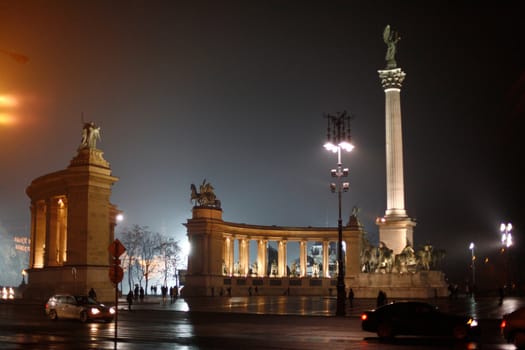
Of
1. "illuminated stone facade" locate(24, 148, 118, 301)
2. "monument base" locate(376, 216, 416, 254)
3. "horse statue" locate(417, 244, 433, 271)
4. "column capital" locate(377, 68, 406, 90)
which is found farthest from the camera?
"column capital" locate(377, 68, 406, 90)

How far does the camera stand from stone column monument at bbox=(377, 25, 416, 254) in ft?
220

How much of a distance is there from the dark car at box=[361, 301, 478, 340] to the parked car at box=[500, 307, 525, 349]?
3.38 metres

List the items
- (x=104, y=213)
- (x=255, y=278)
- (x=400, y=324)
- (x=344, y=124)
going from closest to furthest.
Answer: (x=400, y=324) < (x=344, y=124) < (x=104, y=213) < (x=255, y=278)

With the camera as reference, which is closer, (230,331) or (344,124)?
(230,331)

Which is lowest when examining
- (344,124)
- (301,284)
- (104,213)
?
(301,284)

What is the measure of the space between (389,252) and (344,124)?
2251 cm

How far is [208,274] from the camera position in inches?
3310

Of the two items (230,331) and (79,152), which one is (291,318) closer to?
(230,331)

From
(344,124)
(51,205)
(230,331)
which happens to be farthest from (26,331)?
(51,205)

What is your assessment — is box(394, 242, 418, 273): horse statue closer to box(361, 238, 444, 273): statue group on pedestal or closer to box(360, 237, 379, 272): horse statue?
box(361, 238, 444, 273): statue group on pedestal

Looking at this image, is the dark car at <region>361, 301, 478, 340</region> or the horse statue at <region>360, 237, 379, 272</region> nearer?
the dark car at <region>361, 301, 478, 340</region>

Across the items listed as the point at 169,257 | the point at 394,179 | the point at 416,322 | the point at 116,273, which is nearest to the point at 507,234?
the point at 394,179

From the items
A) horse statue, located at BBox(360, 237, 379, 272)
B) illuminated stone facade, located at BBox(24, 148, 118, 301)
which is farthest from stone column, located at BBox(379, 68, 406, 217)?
illuminated stone facade, located at BBox(24, 148, 118, 301)

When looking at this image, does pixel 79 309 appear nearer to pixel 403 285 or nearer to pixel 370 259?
pixel 403 285
